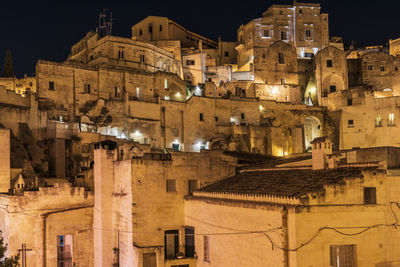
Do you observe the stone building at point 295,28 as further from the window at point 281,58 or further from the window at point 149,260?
the window at point 149,260

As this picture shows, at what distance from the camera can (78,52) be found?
57156 millimetres

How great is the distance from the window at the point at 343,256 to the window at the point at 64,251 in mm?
14376

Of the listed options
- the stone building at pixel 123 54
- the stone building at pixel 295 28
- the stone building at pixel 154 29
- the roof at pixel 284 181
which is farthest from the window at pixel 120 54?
the roof at pixel 284 181

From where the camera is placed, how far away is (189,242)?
66.5 feet

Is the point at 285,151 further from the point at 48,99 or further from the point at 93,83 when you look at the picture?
the point at 48,99

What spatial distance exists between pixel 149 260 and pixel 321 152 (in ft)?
29.6

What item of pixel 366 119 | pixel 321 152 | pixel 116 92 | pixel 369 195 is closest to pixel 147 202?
pixel 321 152

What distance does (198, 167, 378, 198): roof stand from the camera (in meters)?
14.4

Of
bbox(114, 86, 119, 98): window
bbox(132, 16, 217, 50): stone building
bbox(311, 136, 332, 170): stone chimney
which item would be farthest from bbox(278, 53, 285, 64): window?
bbox(311, 136, 332, 170): stone chimney

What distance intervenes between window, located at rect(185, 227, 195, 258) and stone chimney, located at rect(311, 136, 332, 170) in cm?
669

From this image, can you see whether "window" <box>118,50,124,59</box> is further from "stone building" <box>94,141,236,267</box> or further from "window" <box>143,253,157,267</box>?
"window" <box>143,253,157,267</box>

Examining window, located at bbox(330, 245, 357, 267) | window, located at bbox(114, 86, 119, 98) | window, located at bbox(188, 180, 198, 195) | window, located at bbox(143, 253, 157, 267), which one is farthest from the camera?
window, located at bbox(114, 86, 119, 98)

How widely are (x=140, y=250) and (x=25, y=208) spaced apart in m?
7.20

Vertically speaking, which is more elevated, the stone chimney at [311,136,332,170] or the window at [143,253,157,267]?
the stone chimney at [311,136,332,170]
